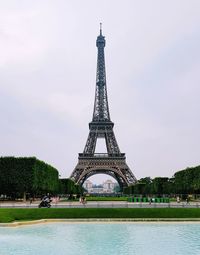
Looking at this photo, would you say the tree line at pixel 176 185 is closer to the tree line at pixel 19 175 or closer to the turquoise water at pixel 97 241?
the tree line at pixel 19 175

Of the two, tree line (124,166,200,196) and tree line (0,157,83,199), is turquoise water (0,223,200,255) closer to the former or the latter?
tree line (0,157,83,199)

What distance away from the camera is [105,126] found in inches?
4429

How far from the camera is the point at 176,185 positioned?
86.1m

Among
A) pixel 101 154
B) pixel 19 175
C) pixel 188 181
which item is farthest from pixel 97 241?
pixel 101 154

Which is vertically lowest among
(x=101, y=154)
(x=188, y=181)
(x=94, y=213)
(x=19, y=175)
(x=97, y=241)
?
(x=97, y=241)

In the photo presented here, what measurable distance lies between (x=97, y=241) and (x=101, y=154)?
90231mm

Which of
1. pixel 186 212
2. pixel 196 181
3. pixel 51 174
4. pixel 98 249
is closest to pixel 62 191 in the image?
pixel 51 174

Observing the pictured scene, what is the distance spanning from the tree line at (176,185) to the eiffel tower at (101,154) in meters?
3.11

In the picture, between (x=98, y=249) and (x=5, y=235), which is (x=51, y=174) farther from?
(x=98, y=249)

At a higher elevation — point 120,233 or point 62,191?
point 62,191

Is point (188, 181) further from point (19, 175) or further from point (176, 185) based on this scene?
point (19, 175)

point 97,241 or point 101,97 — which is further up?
point 101,97

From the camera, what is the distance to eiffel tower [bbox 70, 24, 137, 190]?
107 meters

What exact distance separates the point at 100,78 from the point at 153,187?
111 ft
